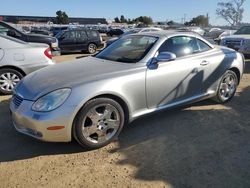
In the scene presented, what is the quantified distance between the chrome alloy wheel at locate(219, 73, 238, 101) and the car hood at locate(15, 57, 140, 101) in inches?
86.5

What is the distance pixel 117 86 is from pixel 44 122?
3.47ft

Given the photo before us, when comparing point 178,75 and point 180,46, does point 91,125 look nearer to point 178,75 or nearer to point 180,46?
point 178,75

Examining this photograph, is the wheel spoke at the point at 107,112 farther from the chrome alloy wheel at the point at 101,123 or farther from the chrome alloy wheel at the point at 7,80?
the chrome alloy wheel at the point at 7,80

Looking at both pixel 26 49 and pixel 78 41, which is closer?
pixel 26 49

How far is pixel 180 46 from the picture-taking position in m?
4.88

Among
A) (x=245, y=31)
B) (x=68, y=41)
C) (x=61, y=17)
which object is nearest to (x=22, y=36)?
(x=68, y=41)

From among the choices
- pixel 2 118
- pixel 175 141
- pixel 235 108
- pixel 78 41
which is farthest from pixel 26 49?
pixel 78 41

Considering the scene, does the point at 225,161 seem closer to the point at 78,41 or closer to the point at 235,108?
the point at 235,108

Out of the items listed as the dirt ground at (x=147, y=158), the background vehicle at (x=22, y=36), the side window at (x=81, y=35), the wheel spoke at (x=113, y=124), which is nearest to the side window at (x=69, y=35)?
the side window at (x=81, y=35)

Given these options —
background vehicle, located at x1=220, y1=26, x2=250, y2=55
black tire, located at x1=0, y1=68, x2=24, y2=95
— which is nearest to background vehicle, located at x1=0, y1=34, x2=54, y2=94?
black tire, located at x1=0, y1=68, x2=24, y2=95

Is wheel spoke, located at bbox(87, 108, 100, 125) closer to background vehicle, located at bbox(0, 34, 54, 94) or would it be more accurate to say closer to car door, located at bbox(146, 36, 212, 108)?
car door, located at bbox(146, 36, 212, 108)

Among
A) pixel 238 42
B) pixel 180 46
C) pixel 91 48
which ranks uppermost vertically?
pixel 180 46

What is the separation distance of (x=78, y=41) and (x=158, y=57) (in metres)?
12.9

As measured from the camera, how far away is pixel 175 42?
4836 millimetres
